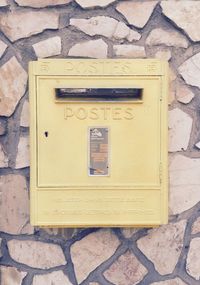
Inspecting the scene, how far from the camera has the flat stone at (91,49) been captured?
2764 millimetres

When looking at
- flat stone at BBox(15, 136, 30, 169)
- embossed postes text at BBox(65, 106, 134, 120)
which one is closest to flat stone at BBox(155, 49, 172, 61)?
embossed postes text at BBox(65, 106, 134, 120)

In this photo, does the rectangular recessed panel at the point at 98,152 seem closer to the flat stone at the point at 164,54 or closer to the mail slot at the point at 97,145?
the mail slot at the point at 97,145

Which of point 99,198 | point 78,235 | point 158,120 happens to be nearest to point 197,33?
point 158,120

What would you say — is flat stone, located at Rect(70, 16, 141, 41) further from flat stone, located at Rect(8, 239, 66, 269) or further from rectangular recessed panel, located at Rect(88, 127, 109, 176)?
flat stone, located at Rect(8, 239, 66, 269)

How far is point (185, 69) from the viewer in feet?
9.12

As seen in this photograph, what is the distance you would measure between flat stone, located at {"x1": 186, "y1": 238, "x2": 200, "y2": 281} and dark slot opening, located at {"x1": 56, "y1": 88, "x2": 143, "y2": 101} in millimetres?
765

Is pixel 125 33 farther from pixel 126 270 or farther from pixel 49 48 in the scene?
pixel 126 270

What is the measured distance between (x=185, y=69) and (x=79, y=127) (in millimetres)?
600

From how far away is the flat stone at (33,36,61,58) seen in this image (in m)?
2.77

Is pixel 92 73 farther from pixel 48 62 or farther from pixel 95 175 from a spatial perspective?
pixel 95 175

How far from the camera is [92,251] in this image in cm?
281

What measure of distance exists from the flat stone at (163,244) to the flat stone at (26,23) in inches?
42.6

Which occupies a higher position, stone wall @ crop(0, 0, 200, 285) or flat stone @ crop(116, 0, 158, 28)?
flat stone @ crop(116, 0, 158, 28)

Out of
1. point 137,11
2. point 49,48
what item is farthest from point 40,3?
point 137,11
